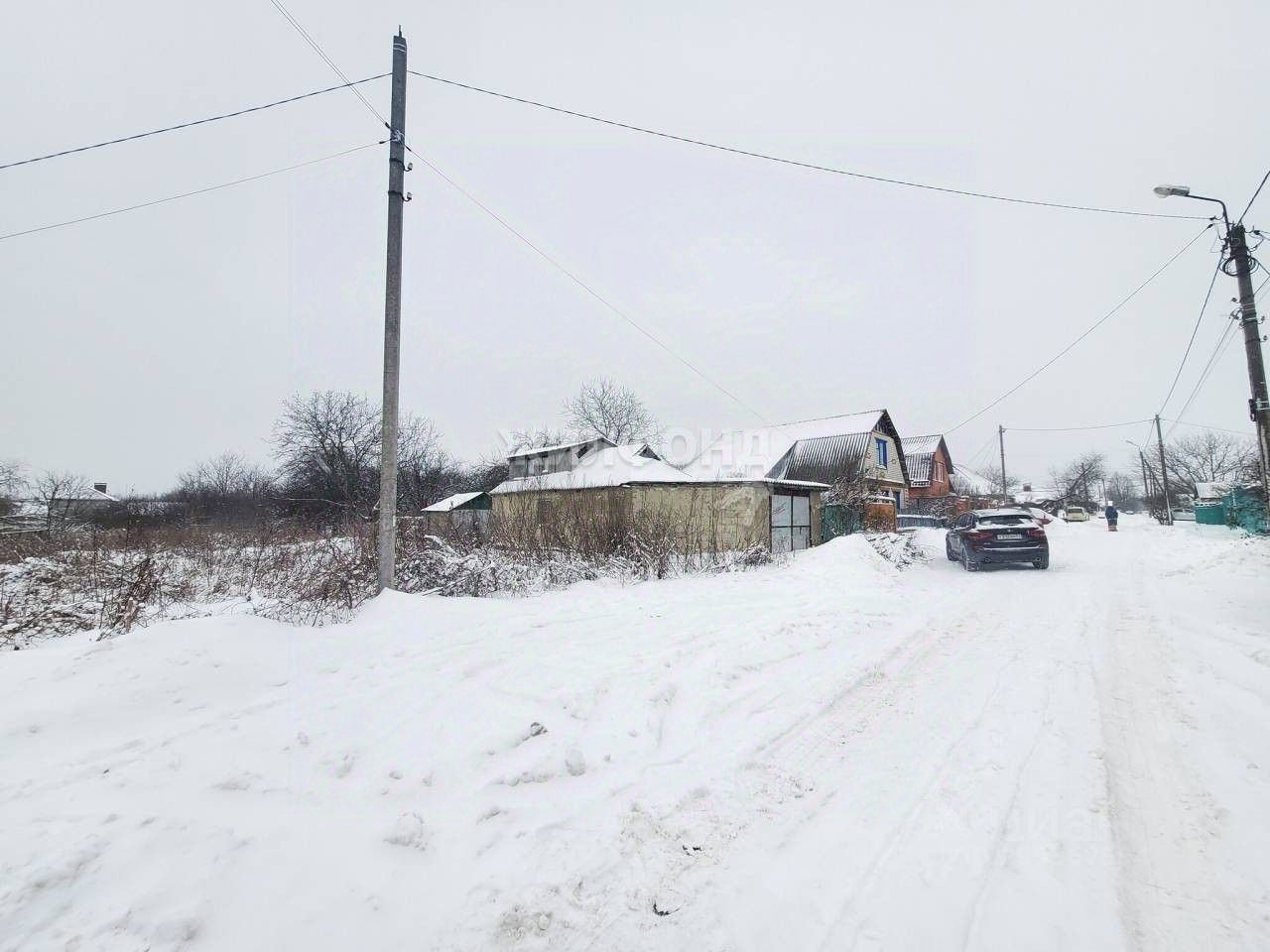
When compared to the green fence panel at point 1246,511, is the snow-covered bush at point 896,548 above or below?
below

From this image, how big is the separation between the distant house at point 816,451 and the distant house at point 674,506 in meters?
9.97

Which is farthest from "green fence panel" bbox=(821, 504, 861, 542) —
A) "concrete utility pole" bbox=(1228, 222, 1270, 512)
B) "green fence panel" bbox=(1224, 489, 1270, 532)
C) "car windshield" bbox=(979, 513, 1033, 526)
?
"green fence panel" bbox=(1224, 489, 1270, 532)

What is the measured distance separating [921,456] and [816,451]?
43.8 ft

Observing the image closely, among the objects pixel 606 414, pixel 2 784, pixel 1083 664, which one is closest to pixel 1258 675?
pixel 1083 664

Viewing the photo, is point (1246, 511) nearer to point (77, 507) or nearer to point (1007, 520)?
point (1007, 520)

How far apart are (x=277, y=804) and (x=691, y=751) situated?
237 centimetres

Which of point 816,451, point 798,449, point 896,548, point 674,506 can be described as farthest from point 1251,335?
point 798,449

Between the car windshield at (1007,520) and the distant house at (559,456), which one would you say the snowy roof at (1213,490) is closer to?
Answer: the car windshield at (1007,520)

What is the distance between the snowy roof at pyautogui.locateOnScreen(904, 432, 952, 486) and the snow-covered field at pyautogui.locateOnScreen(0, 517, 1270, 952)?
37884mm

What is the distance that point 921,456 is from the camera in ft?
137

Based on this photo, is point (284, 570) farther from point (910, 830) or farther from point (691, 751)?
point (910, 830)

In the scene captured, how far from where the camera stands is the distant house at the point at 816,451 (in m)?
31.5

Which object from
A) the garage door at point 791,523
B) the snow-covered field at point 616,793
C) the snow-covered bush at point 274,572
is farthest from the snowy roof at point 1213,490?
the snow-covered field at point 616,793

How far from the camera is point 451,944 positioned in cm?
212
